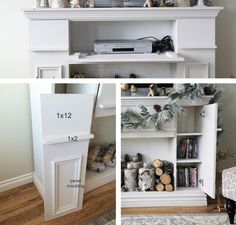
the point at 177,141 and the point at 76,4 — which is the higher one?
the point at 76,4

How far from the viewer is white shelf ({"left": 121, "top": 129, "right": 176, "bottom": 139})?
1.16m

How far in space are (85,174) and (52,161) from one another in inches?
4.3

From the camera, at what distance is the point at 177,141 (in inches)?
46.1

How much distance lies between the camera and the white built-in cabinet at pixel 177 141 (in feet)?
3.80

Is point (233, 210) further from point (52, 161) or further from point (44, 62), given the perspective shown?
point (44, 62)

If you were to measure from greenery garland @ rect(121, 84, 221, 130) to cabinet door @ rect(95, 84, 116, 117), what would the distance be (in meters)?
0.05

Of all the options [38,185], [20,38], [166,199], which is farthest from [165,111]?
[20,38]

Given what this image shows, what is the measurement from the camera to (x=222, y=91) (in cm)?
116

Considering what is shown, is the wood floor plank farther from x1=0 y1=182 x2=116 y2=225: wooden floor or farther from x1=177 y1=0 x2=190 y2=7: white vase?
x1=177 y1=0 x2=190 y2=7: white vase

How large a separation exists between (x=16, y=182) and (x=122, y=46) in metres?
1.63

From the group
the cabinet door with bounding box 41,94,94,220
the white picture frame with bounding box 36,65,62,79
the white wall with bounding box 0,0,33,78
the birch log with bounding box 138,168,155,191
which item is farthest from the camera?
the white wall with bounding box 0,0,33,78

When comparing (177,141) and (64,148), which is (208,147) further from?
(64,148)

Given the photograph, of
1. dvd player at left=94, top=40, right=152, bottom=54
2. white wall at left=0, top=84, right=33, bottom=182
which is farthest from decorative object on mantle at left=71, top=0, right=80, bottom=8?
white wall at left=0, top=84, right=33, bottom=182

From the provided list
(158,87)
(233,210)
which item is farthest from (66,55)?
(233,210)
